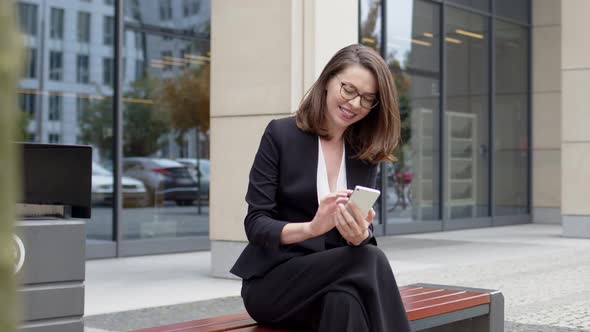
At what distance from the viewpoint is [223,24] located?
8391 mm

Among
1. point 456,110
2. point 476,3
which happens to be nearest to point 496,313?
point 456,110

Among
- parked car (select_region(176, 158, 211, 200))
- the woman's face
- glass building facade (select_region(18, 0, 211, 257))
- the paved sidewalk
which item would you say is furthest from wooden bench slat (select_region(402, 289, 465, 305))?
parked car (select_region(176, 158, 211, 200))

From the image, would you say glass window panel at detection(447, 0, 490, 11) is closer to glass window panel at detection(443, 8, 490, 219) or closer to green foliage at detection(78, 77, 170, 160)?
glass window panel at detection(443, 8, 490, 219)

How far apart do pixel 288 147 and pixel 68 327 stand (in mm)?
1202

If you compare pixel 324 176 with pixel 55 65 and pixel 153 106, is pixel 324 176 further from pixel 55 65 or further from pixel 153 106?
pixel 153 106

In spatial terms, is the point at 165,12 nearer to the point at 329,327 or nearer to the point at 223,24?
the point at 223,24

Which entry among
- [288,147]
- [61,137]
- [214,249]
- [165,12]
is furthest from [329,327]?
[165,12]

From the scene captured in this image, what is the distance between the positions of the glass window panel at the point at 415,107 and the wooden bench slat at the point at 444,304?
34.3 feet

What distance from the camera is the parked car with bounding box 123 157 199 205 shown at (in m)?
11.0

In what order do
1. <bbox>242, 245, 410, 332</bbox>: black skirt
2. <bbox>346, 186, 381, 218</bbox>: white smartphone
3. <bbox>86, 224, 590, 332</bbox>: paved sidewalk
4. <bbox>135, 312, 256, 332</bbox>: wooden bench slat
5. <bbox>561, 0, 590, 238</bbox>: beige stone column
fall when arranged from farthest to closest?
<bbox>561, 0, 590, 238</bbox>: beige stone column < <bbox>86, 224, 590, 332</bbox>: paved sidewalk < <bbox>135, 312, 256, 332</bbox>: wooden bench slat < <bbox>242, 245, 410, 332</bbox>: black skirt < <bbox>346, 186, 381, 218</bbox>: white smartphone

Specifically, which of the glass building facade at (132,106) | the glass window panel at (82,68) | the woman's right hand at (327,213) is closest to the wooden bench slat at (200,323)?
the woman's right hand at (327,213)

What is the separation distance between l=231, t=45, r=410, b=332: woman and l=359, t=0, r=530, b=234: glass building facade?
36.4ft

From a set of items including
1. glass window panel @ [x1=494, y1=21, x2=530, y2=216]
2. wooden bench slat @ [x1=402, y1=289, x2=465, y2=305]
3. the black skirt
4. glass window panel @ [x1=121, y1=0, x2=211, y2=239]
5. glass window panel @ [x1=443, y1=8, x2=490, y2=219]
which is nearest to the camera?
the black skirt

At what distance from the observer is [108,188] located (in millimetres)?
10641
